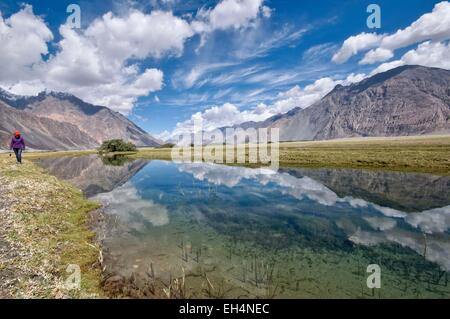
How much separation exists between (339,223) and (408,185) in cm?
2469

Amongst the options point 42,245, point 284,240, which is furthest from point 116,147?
point 284,240

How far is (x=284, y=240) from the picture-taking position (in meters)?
19.7

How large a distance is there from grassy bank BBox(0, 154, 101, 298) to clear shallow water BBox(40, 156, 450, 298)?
173 cm

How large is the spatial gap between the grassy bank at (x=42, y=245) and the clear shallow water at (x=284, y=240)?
1728 mm

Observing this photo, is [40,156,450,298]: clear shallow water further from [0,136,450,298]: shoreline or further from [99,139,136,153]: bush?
[99,139,136,153]: bush

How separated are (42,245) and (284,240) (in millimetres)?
15800

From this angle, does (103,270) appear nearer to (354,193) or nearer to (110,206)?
(110,206)

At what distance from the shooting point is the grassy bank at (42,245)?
11.5 m

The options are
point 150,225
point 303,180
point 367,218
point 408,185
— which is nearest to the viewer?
point 150,225

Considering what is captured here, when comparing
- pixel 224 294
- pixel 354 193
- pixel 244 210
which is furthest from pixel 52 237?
pixel 354 193

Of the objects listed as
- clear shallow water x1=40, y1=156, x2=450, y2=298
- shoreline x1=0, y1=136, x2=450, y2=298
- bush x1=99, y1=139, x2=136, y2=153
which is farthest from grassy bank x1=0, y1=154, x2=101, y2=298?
bush x1=99, y1=139, x2=136, y2=153

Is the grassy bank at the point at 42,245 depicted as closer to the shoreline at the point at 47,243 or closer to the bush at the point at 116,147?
the shoreline at the point at 47,243

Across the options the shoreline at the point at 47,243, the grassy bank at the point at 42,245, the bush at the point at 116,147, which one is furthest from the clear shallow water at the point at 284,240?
the bush at the point at 116,147

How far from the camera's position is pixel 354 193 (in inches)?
1432
